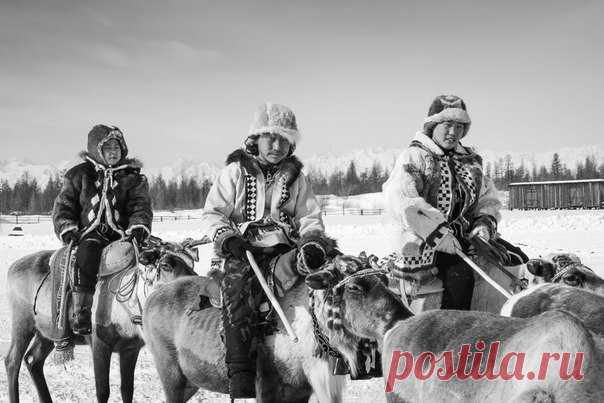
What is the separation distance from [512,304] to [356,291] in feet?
2.99

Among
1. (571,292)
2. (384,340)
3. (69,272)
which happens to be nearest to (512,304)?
(571,292)

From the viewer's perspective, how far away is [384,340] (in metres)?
2.82

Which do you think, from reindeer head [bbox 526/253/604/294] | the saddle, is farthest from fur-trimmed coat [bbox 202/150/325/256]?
the saddle

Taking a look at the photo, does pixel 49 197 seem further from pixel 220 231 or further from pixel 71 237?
pixel 220 231

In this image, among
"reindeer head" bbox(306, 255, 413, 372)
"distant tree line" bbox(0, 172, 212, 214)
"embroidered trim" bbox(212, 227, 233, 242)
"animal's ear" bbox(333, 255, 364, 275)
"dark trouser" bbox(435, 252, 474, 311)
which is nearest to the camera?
"reindeer head" bbox(306, 255, 413, 372)

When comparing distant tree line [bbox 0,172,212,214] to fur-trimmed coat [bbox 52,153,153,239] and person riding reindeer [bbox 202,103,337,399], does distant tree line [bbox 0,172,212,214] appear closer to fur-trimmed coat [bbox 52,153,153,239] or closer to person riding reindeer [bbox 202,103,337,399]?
fur-trimmed coat [bbox 52,153,153,239]

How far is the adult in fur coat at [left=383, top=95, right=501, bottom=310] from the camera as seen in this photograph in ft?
12.6

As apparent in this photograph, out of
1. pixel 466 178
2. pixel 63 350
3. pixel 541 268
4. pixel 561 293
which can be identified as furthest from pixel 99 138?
pixel 561 293

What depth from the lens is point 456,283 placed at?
384cm

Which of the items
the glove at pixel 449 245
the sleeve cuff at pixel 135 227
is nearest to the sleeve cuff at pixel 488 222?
the glove at pixel 449 245

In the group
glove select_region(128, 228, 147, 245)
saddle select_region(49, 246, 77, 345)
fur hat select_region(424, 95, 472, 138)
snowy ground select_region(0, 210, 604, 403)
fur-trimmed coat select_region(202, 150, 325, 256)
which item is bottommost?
snowy ground select_region(0, 210, 604, 403)

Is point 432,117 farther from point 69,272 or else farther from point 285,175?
point 69,272

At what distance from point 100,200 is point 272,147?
8.67 feet

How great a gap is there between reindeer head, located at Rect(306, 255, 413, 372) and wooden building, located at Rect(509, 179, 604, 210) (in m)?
53.9
